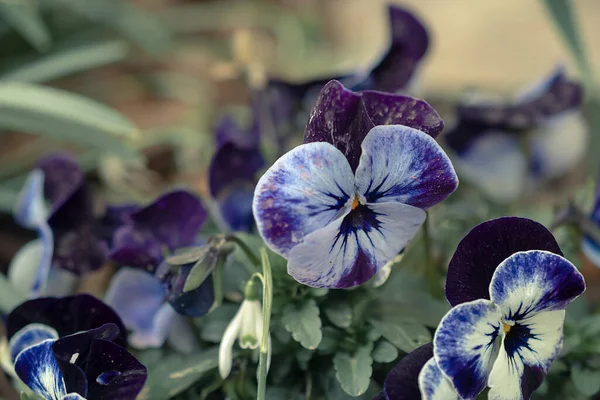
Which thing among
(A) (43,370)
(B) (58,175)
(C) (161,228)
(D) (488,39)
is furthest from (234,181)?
(D) (488,39)

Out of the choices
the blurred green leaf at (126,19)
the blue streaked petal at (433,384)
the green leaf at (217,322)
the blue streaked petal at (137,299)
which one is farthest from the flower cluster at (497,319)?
the blurred green leaf at (126,19)

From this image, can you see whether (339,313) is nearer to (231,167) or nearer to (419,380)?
(419,380)

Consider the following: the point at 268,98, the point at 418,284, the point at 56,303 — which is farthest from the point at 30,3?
the point at 418,284

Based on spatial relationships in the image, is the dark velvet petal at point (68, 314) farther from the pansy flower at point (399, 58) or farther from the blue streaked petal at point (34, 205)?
the pansy flower at point (399, 58)

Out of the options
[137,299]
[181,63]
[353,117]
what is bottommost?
[181,63]

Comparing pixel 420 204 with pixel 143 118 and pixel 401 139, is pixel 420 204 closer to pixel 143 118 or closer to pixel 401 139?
pixel 401 139
